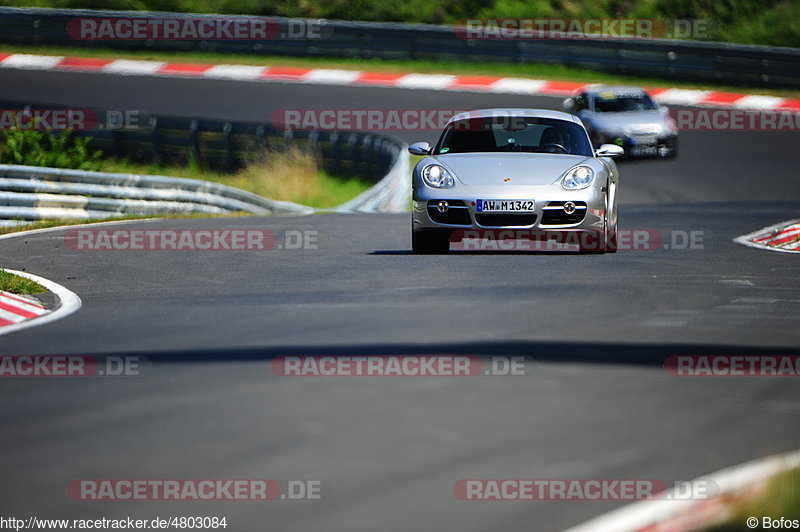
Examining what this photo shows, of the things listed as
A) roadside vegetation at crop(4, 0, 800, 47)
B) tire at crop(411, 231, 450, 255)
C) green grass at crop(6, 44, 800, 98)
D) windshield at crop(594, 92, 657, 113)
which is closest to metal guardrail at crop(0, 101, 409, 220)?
windshield at crop(594, 92, 657, 113)

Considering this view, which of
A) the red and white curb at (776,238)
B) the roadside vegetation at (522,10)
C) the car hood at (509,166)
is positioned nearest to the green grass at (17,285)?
the car hood at (509,166)

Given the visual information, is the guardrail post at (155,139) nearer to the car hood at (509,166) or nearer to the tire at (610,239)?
the car hood at (509,166)

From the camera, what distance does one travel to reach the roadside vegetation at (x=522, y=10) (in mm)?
33344

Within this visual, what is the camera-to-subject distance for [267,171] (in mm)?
22609

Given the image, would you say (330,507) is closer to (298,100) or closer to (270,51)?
(298,100)

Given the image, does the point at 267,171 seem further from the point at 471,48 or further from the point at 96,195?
the point at 471,48

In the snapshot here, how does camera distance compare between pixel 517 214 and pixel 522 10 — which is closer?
pixel 517 214

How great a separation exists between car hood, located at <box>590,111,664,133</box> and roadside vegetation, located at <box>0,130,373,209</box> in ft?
13.3

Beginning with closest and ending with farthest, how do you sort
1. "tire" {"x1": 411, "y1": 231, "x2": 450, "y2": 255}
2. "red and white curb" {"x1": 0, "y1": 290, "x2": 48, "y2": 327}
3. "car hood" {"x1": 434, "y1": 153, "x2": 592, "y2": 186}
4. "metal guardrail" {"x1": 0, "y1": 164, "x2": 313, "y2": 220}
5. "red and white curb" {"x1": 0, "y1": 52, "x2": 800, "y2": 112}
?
"red and white curb" {"x1": 0, "y1": 290, "x2": 48, "y2": 327} < "car hood" {"x1": 434, "y1": 153, "x2": 592, "y2": 186} < "tire" {"x1": 411, "y1": 231, "x2": 450, "y2": 255} < "metal guardrail" {"x1": 0, "y1": 164, "x2": 313, "y2": 220} < "red and white curb" {"x1": 0, "y1": 52, "x2": 800, "y2": 112}

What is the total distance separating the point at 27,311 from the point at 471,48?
884 inches

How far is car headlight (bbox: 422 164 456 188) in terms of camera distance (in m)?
11.0

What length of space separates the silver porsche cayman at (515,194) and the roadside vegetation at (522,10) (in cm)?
2296

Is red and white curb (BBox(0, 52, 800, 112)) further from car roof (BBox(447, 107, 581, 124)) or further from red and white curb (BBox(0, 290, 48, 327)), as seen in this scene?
red and white curb (BBox(0, 290, 48, 327))

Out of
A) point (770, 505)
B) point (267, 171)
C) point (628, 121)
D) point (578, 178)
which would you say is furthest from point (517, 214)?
point (267, 171)
